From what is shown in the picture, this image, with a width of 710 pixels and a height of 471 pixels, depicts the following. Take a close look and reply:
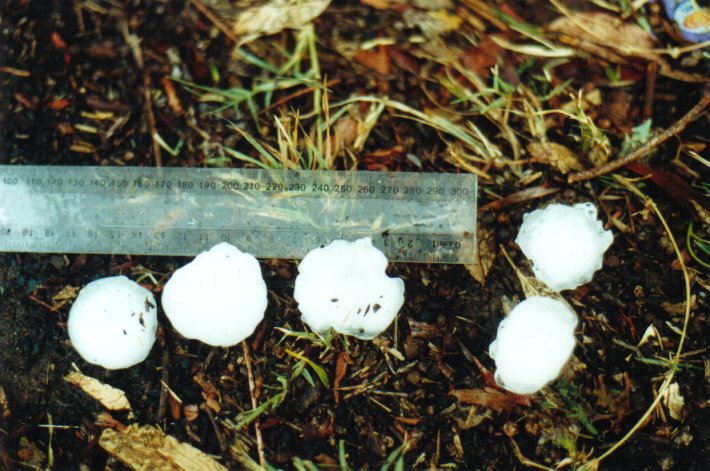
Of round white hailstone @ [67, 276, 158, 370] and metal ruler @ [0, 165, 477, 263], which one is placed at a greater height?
metal ruler @ [0, 165, 477, 263]

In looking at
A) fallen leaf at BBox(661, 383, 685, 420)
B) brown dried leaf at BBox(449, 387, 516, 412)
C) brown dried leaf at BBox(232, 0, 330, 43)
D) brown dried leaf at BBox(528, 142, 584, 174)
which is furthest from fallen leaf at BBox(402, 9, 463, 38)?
fallen leaf at BBox(661, 383, 685, 420)

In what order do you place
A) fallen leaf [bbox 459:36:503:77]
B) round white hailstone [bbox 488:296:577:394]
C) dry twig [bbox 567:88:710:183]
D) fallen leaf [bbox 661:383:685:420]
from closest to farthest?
round white hailstone [bbox 488:296:577:394], fallen leaf [bbox 661:383:685:420], dry twig [bbox 567:88:710:183], fallen leaf [bbox 459:36:503:77]

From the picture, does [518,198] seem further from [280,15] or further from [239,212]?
[280,15]

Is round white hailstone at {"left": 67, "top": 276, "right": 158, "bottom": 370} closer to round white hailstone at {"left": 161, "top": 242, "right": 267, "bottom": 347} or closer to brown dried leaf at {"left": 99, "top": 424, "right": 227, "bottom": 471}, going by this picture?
round white hailstone at {"left": 161, "top": 242, "right": 267, "bottom": 347}

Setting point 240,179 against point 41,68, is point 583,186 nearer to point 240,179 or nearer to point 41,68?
point 240,179

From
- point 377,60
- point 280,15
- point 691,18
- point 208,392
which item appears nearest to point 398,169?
point 377,60

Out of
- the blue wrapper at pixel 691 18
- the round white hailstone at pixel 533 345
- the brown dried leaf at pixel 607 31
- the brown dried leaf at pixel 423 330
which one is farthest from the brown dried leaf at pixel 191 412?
the blue wrapper at pixel 691 18

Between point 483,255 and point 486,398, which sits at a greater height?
point 483,255
